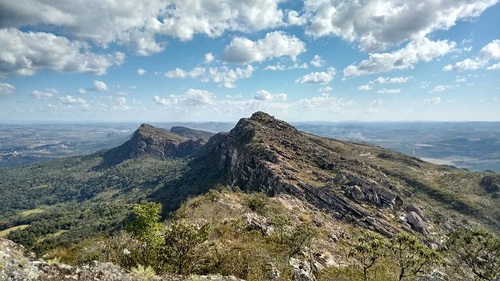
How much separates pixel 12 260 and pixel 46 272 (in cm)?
136

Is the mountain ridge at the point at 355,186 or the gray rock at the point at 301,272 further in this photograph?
the mountain ridge at the point at 355,186

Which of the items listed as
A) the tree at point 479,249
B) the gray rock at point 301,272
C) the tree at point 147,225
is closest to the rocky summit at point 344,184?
the tree at point 479,249

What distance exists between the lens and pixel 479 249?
1005 inches

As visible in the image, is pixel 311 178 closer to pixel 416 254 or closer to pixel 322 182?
pixel 322 182

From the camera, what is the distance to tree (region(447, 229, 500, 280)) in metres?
24.8

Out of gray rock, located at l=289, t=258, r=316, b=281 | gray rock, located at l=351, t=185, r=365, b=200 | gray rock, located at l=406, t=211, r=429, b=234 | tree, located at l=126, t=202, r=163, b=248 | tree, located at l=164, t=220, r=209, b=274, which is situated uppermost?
tree, located at l=126, t=202, r=163, b=248

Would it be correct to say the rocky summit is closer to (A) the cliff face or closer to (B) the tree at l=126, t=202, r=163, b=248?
(A) the cliff face

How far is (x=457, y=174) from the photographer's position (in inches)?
6964

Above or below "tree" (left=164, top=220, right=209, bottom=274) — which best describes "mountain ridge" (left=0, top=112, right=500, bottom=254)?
below

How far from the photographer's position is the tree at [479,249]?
24.8 m

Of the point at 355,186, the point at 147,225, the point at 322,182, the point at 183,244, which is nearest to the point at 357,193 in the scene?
the point at 355,186

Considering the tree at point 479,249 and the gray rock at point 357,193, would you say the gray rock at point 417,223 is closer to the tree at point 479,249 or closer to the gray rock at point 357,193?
the gray rock at point 357,193

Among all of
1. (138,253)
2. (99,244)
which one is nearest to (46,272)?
(138,253)

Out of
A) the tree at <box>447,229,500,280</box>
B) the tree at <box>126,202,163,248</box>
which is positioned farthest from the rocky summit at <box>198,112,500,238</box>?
the tree at <box>126,202,163,248</box>
